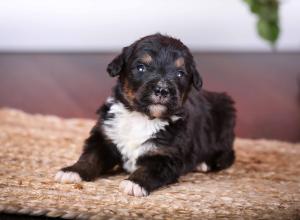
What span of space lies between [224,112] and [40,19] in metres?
4.17

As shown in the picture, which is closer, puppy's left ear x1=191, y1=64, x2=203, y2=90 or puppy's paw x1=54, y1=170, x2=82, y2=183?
puppy's paw x1=54, y1=170, x2=82, y2=183

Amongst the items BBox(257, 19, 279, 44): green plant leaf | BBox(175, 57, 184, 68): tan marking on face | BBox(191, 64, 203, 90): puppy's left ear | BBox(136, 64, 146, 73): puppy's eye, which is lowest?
BBox(191, 64, 203, 90): puppy's left ear

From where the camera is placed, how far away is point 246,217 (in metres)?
2.92

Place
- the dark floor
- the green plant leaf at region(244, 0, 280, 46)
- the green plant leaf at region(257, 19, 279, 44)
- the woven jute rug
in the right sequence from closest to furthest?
the woven jute rug, the green plant leaf at region(244, 0, 280, 46), the green plant leaf at region(257, 19, 279, 44), the dark floor

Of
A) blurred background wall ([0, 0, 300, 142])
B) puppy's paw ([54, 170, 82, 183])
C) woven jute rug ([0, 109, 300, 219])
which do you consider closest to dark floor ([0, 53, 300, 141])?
blurred background wall ([0, 0, 300, 142])

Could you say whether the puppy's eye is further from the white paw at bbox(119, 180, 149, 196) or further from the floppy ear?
the white paw at bbox(119, 180, 149, 196)

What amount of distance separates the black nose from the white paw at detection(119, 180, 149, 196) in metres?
0.44

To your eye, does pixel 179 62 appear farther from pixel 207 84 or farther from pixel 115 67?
pixel 207 84

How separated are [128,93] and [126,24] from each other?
185 inches

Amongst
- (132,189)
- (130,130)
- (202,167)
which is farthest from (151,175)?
(202,167)

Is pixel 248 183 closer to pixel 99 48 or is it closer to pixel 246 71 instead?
pixel 246 71

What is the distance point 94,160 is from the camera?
3447 millimetres

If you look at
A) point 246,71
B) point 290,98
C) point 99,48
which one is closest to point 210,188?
point 290,98

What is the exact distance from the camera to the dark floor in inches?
224
